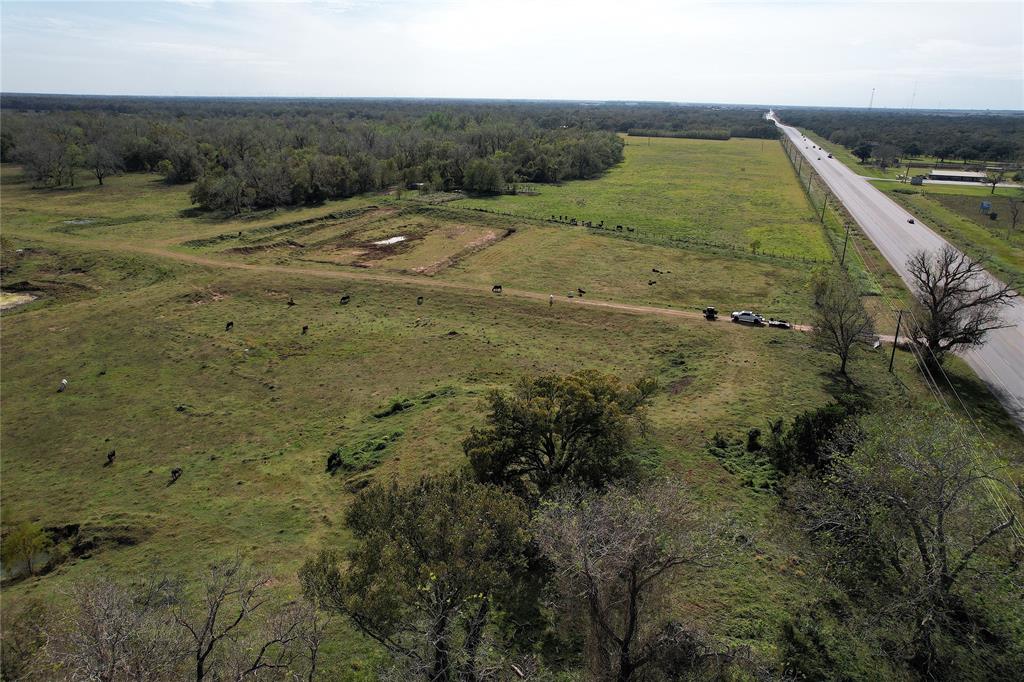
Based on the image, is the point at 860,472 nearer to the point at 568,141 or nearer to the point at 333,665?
the point at 333,665

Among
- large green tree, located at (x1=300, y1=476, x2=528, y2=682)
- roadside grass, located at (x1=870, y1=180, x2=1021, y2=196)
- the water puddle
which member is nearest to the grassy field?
the water puddle

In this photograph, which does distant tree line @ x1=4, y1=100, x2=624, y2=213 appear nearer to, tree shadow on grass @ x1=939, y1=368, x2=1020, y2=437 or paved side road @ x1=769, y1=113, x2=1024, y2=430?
paved side road @ x1=769, y1=113, x2=1024, y2=430

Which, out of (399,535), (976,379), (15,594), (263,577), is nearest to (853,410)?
(976,379)

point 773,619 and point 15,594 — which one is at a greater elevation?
point 773,619

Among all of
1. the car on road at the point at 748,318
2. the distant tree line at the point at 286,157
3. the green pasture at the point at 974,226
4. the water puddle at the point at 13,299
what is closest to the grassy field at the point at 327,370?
the car on road at the point at 748,318

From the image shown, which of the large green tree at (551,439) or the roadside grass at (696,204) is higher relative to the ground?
the roadside grass at (696,204)

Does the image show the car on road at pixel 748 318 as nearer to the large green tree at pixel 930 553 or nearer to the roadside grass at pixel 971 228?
the roadside grass at pixel 971 228
